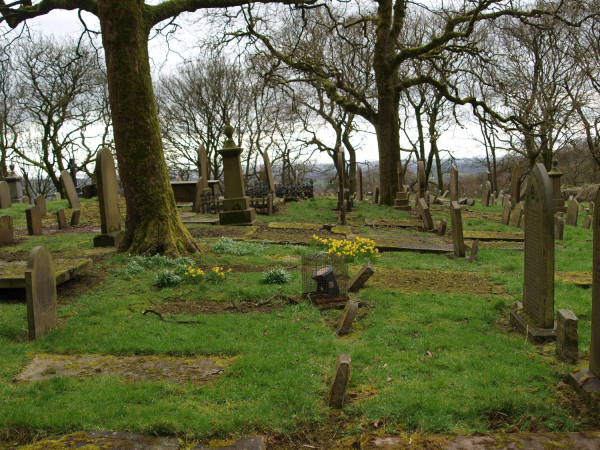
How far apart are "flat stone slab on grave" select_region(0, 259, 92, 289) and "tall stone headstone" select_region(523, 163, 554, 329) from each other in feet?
20.9

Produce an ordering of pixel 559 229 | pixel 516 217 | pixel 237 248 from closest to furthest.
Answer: pixel 237 248
pixel 559 229
pixel 516 217

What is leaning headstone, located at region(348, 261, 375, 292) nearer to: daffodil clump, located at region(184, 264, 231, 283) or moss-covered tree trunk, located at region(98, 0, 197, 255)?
daffodil clump, located at region(184, 264, 231, 283)

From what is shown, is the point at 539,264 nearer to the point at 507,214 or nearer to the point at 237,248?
the point at 237,248

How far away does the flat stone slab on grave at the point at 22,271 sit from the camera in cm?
695

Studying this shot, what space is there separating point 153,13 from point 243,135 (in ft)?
88.4

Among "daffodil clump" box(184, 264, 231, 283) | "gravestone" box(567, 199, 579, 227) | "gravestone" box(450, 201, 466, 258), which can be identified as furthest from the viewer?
"gravestone" box(567, 199, 579, 227)

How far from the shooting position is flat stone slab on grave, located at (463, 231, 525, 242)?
12.8 meters

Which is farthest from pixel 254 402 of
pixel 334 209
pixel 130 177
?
pixel 334 209

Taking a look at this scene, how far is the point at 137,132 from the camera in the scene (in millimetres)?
9781

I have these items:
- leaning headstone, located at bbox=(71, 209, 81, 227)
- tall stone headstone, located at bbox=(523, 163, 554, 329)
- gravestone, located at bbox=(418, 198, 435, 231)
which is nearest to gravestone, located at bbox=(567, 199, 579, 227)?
gravestone, located at bbox=(418, 198, 435, 231)

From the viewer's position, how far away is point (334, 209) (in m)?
21.1

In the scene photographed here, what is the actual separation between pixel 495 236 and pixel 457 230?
3517 mm

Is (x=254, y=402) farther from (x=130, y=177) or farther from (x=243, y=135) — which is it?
(x=243, y=135)

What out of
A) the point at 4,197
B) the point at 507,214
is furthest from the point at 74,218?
the point at 507,214
